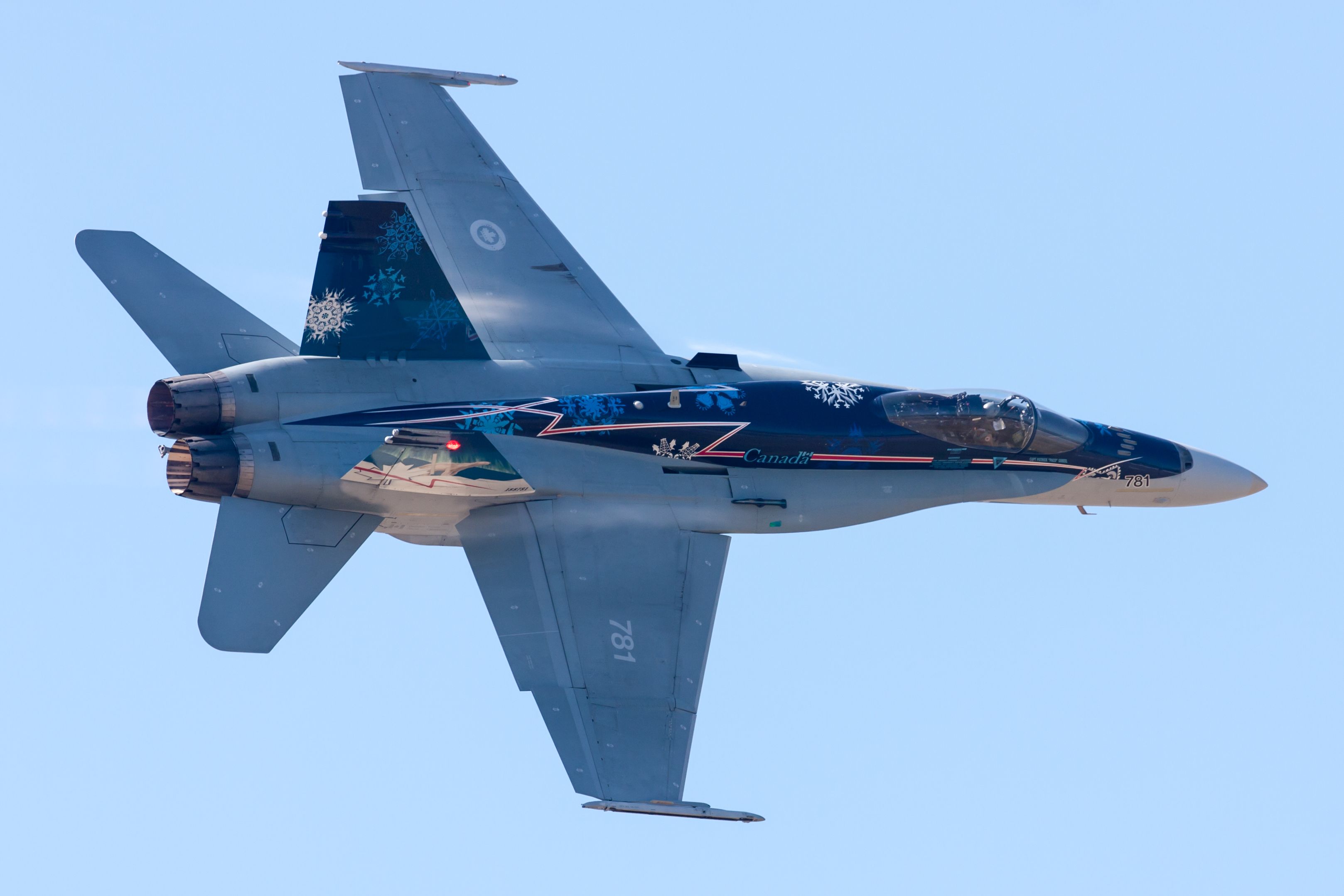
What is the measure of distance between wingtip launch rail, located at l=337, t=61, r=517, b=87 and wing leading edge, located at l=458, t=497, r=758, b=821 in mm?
6662

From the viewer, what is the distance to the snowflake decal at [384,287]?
85.8 ft

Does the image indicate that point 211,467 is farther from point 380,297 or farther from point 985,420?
point 985,420

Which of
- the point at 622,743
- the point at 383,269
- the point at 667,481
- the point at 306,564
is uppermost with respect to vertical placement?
the point at 383,269

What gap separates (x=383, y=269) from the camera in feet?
86.3

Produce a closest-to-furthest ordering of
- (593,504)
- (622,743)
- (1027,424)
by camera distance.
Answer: (622,743)
(593,504)
(1027,424)

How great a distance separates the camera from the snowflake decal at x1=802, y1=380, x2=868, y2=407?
2734 centimetres

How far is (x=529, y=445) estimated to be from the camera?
26.0 metres

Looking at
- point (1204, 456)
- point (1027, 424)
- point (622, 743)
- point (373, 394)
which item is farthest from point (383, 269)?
point (1204, 456)

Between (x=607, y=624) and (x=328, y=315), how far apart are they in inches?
195

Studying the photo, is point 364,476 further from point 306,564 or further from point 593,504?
point 593,504

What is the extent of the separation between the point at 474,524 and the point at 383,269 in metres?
3.27

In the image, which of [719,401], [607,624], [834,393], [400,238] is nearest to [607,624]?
[607,624]

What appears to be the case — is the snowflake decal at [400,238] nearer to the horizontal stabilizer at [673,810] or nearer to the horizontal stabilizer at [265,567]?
the horizontal stabilizer at [265,567]

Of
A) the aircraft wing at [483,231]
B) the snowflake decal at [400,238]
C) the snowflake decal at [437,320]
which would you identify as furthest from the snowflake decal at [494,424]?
the snowflake decal at [400,238]
